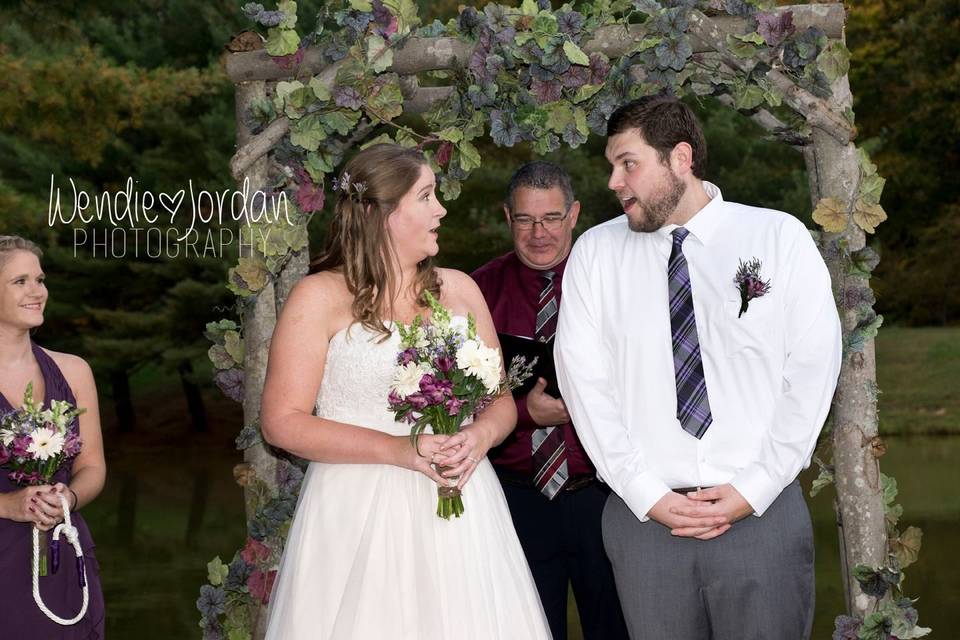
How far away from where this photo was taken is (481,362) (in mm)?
3590

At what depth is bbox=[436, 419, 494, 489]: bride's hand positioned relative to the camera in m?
3.66

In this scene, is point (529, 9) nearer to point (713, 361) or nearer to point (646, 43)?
point (646, 43)

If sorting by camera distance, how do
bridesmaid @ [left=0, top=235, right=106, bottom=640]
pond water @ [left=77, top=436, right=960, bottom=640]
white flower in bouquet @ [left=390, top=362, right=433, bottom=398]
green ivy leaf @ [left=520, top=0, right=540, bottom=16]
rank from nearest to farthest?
white flower in bouquet @ [left=390, top=362, right=433, bottom=398] < bridesmaid @ [left=0, top=235, right=106, bottom=640] < green ivy leaf @ [left=520, top=0, right=540, bottom=16] < pond water @ [left=77, top=436, right=960, bottom=640]

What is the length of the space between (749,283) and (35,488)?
96.7 inches

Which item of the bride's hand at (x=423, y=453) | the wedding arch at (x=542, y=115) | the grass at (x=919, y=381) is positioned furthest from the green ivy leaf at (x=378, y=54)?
the grass at (x=919, y=381)

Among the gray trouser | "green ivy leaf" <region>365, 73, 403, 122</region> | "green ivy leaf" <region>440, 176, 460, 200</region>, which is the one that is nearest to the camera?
the gray trouser

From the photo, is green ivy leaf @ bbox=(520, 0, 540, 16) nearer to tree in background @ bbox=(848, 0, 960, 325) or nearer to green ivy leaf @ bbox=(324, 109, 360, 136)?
green ivy leaf @ bbox=(324, 109, 360, 136)

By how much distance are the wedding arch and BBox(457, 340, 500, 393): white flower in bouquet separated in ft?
5.09

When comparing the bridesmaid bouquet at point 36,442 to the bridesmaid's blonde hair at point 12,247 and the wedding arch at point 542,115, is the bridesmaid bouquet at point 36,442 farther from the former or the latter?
the wedding arch at point 542,115

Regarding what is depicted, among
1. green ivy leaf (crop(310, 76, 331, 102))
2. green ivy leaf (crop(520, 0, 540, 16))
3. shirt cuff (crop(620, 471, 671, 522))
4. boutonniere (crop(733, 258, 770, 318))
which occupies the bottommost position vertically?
shirt cuff (crop(620, 471, 671, 522))

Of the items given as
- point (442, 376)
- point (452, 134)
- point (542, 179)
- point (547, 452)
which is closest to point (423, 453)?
point (442, 376)

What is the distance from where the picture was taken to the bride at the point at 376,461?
12.1 feet

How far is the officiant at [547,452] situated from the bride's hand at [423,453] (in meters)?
1.03

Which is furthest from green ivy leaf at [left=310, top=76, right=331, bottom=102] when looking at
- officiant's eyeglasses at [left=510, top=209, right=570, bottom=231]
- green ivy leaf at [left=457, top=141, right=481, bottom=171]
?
officiant's eyeglasses at [left=510, top=209, right=570, bottom=231]
